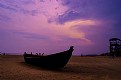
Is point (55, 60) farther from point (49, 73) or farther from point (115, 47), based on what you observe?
point (115, 47)

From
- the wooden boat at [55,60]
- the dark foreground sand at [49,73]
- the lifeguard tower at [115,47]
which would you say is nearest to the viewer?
the dark foreground sand at [49,73]

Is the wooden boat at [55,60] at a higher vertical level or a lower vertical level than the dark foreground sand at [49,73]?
higher

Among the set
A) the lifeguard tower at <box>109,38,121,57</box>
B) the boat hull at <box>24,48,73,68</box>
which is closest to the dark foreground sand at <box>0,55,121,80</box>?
the boat hull at <box>24,48,73,68</box>

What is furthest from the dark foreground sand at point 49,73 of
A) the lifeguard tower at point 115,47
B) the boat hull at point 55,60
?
the lifeguard tower at point 115,47

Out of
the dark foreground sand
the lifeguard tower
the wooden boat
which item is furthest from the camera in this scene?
the lifeguard tower

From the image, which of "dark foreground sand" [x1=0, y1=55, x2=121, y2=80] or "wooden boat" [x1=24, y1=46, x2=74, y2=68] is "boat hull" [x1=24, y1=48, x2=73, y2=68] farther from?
"dark foreground sand" [x1=0, y1=55, x2=121, y2=80]

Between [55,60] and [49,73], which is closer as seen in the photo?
[49,73]

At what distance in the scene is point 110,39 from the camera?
1877 inches

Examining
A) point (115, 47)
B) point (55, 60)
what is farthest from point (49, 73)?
point (115, 47)

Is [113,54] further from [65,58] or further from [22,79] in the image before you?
[22,79]

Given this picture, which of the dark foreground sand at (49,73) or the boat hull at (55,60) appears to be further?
the boat hull at (55,60)

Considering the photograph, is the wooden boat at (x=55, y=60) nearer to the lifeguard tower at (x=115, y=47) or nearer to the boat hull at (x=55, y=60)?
the boat hull at (x=55, y=60)

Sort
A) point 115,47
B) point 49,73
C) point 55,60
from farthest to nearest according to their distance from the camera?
1. point 115,47
2. point 55,60
3. point 49,73

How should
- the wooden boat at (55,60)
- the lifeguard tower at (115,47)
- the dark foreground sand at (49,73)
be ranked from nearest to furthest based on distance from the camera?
1. the dark foreground sand at (49,73)
2. the wooden boat at (55,60)
3. the lifeguard tower at (115,47)
